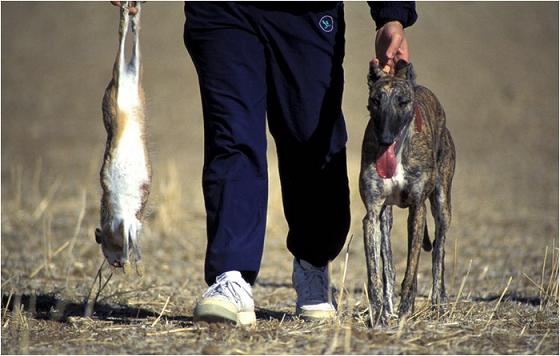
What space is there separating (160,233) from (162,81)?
43.7ft

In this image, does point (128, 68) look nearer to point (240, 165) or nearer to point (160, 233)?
point (240, 165)

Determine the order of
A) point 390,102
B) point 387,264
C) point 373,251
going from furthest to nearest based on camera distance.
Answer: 1. point 387,264
2. point 373,251
3. point 390,102

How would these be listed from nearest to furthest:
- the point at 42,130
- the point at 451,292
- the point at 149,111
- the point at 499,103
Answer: the point at 149,111 → the point at 451,292 → the point at 42,130 → the point at 499,103

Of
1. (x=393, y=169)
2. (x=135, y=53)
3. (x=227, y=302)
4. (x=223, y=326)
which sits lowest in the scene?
(x=223, y=326)

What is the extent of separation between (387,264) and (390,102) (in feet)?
3.14

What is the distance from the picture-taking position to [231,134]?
218 inches

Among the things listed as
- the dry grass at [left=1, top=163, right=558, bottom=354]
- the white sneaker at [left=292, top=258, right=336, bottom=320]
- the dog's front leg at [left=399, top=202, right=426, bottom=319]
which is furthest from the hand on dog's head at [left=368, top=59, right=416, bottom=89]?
the white sneaker at [left=292, top=258, right=336, bottom=320]

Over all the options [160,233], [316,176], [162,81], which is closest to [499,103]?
[162,81]

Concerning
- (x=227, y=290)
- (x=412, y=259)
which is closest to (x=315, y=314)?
(x=412, y=259)

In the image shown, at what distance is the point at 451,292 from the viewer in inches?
300

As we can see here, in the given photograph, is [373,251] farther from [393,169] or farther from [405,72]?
[405,72]

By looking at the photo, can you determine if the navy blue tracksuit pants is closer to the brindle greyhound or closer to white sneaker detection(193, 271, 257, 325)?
white sneaker detection(193, 271, 257, 325)

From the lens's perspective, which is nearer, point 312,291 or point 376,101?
point 376,101

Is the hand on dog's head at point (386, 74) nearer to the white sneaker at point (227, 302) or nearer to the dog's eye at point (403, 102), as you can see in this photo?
the dog's eye at point (403, 102)
